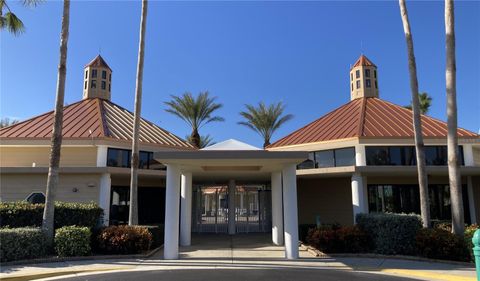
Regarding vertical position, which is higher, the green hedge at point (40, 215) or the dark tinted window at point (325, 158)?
the dark tinted window at point (325, 158)

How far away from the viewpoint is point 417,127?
15391 millimetres

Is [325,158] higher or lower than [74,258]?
higher

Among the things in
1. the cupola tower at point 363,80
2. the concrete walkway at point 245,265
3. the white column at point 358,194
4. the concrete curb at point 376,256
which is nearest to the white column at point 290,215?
the concrete walkway at point 245,265

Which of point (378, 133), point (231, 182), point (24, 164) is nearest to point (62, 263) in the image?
point (24, 164)

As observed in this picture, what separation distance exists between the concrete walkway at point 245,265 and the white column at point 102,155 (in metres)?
6.72

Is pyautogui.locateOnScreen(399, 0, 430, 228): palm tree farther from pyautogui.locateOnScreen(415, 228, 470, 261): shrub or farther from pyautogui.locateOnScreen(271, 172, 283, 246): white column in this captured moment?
pyautogui.locateOnScreen(271, 172, 283, 246): white column

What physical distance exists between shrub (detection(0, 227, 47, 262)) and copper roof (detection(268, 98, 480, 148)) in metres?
14.5

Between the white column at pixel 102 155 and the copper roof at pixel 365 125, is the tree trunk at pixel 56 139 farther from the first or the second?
the copper roof at pixel 365 125

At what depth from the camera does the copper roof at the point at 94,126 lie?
68.4 feet

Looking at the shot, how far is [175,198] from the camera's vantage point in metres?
14.1

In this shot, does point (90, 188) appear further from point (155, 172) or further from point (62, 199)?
point (155, 172)

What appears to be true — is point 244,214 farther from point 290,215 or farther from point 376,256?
point 376,256

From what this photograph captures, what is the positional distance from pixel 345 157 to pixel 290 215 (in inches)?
316

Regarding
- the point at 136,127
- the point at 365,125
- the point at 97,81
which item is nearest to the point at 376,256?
the point at 365,125
